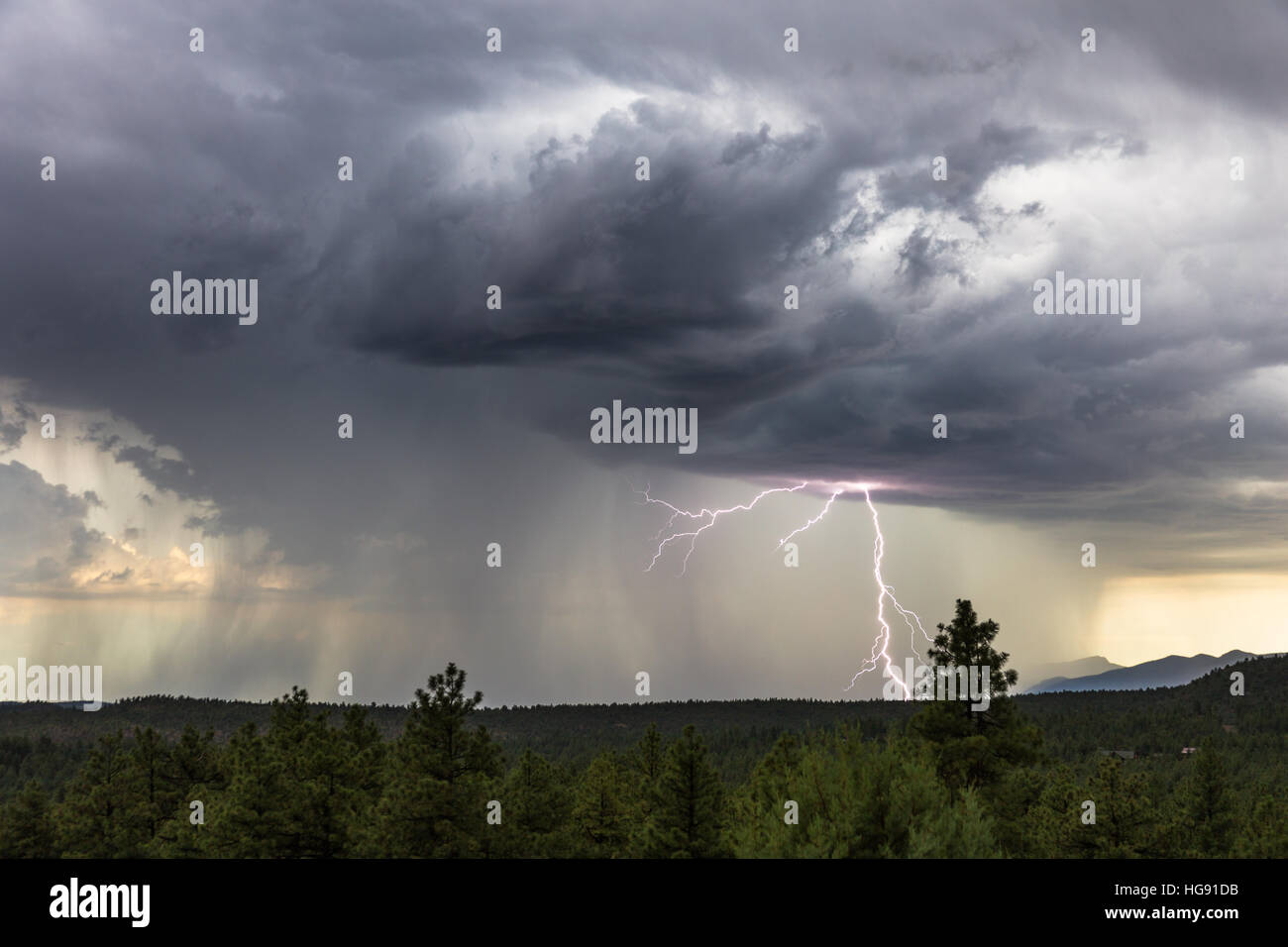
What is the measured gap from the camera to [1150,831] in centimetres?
4962

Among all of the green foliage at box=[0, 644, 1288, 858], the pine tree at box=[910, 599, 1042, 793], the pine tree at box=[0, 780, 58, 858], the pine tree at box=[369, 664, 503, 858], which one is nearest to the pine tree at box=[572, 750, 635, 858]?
the green foliage at box=[0, 644, 1288, 858]

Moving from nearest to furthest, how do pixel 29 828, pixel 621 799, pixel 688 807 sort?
1. pixel 688 807
2. pixel 29 828
3. pixel 621 799

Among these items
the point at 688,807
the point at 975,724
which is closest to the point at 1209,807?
the point at 975,724

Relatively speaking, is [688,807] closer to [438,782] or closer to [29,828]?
[438,782]

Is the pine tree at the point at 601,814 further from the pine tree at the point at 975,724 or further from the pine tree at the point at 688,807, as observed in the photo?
the pine tree at the point at 975,724

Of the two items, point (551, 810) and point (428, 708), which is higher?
point (428, 708)

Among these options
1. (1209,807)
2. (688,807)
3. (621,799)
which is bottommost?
(1209,807)

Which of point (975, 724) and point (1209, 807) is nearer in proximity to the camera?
point (975, 724)

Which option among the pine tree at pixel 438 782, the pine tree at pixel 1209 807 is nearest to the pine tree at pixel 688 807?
the pine tree at pixel 438 782

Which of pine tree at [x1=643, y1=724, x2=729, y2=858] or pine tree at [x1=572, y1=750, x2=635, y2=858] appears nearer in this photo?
pine tree at [x1=643, y1=724, x2=729, y2=858]

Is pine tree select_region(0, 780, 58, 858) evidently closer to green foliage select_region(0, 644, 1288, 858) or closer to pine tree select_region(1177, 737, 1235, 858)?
green foliage select_region(0, 644, 1288, 858)
